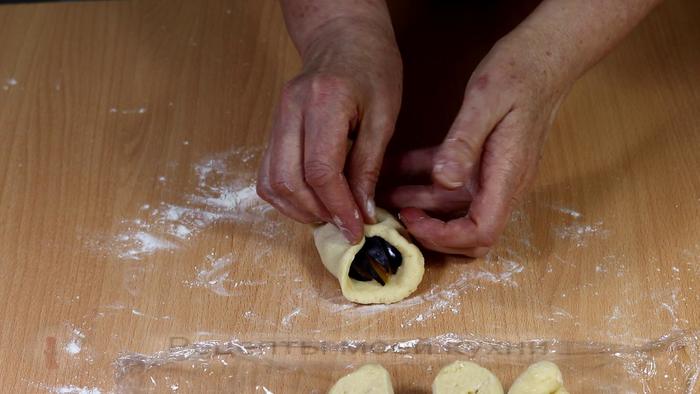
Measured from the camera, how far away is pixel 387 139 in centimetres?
142

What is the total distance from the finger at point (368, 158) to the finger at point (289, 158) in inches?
2.5

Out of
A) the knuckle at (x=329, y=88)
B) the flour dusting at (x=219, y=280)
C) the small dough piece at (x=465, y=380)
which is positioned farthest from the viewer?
the flour dusting at (x=219, y=280)

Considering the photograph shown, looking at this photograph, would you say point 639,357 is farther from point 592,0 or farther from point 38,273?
point 38,273

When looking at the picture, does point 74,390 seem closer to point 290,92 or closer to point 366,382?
point 366,382

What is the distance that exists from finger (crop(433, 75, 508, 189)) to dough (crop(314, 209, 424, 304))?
0.16 meters

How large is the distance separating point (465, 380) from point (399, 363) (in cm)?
13

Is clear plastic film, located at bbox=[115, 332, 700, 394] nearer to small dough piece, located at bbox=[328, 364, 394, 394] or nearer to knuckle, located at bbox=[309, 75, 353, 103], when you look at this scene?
small dough piece, located at bbox=[328, 364, 394, 394]

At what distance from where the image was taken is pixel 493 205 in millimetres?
1342

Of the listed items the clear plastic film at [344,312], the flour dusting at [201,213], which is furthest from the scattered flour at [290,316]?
the flour dusting at [201,213]

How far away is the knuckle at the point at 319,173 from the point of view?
4.33ft

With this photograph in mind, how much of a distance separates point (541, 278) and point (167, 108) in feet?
2.54

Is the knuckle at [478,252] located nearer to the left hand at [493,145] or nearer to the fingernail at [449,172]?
the left hand at [493,145]

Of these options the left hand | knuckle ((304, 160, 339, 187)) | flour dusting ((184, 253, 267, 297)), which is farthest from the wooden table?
knuckle ((304, 160, 339, 187))

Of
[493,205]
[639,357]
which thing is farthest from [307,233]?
[639,357]
